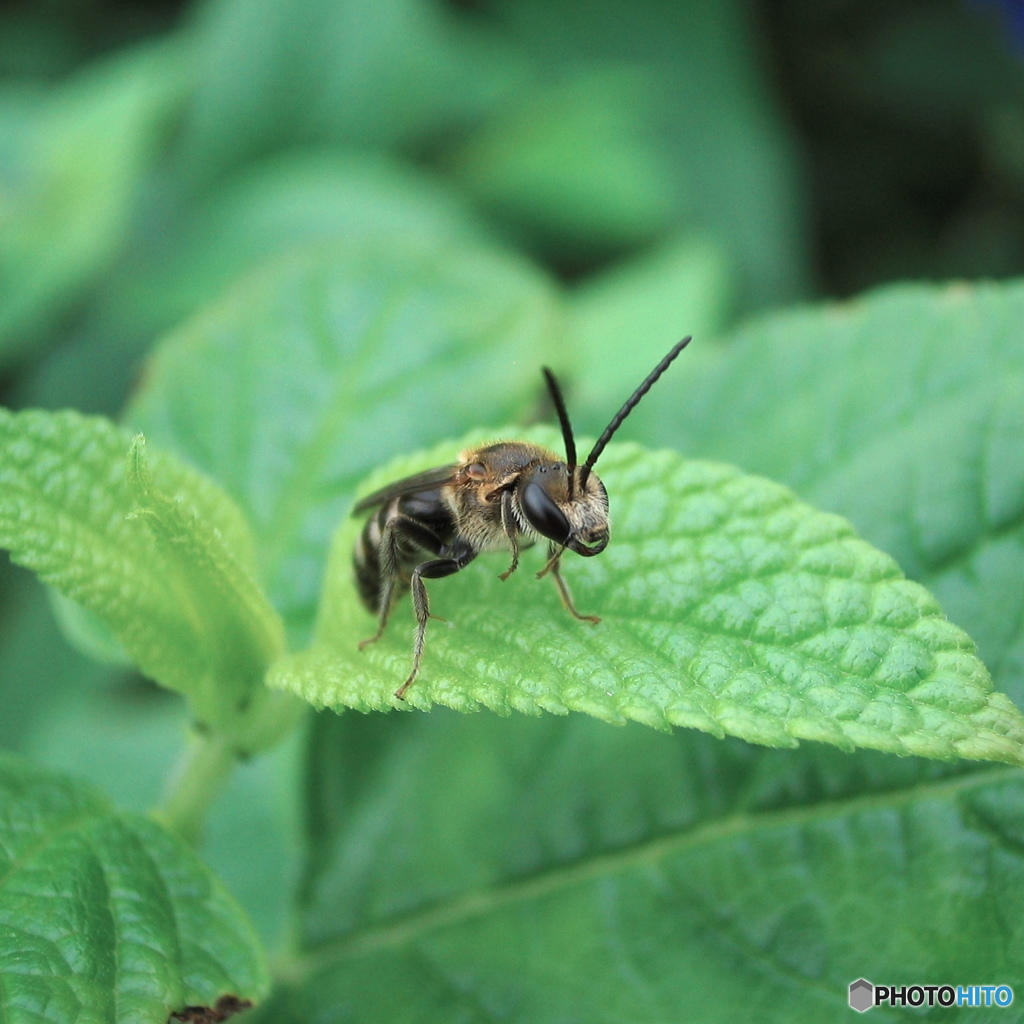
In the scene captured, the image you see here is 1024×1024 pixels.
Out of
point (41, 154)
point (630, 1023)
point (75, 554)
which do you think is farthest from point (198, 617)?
point (41, 154)

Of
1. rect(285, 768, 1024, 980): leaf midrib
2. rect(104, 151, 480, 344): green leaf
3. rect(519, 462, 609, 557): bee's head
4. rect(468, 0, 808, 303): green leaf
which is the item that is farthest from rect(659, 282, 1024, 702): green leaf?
rect(468, 0, 808, 303): green leaf

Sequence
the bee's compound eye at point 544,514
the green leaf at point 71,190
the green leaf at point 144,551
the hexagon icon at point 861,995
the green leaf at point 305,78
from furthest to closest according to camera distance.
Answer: the green leaf at point 305,78, the green leaf at point 71,190, the bee's compound eye at point 544,514, the hexagon icon at point 861,995, the green leaf at point 144,551

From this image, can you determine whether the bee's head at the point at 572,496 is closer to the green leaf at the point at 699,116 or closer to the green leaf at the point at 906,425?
the green leaf at the point at 906,425

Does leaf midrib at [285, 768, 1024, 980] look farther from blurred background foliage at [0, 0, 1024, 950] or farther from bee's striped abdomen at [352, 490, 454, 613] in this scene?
blurred background foliage at [0, 0, 1024, 950]

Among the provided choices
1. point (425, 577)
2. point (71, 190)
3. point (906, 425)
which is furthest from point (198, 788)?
point (71, 190)

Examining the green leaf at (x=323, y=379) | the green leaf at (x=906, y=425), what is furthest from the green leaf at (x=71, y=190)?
the green leaf at (x=906, y=425)

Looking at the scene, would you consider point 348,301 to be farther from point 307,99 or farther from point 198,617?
point 307,99

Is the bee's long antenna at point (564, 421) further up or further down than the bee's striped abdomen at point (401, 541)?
further up
